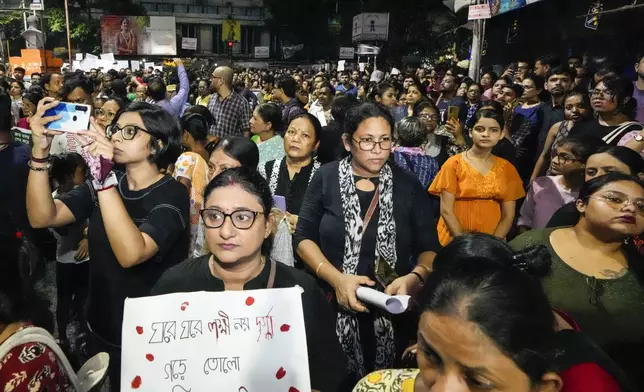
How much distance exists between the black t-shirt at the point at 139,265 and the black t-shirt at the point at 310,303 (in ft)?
1.17

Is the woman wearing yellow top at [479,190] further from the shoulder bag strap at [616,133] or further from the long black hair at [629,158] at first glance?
the shoulder bag strap at [616,133]

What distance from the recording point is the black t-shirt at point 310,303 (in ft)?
5.36

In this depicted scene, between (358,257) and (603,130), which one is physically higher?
(603,130)

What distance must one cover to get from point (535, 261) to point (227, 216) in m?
1.11

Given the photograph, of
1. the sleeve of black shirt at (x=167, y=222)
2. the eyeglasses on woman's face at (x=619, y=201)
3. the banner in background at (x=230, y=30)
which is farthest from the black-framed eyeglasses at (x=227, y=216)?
the banner in background at (x=230, y=30)

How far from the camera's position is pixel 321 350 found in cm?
164

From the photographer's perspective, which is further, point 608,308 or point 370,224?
point 370,224

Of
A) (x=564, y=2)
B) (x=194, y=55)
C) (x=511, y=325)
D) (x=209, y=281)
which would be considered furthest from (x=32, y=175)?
(x=194, y=55)

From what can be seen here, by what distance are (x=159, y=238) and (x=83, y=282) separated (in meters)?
1.58

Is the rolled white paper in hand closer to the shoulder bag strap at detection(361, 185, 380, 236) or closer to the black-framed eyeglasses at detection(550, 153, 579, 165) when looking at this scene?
the shoulder bag strap at detection(361, 185, 380, 236)

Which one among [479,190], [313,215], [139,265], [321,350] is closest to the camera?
[321,350]

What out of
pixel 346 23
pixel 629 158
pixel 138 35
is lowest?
pixel 629 158

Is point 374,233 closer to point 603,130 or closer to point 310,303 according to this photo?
point 310,303

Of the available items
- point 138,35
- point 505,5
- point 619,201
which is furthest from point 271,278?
point 138,35
